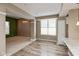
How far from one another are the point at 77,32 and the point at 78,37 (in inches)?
9.2

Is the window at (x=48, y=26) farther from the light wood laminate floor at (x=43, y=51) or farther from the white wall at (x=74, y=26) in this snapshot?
the white wall at (x=74, y=26)

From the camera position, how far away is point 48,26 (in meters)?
8.92

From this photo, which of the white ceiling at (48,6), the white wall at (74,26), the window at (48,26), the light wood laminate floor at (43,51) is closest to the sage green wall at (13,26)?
the window at (48,26)

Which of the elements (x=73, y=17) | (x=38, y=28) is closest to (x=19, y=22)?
(x=38, y=28)

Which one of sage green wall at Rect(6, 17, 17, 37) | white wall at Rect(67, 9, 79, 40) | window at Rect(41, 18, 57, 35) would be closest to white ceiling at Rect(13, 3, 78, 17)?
white wall at Rect(67, 9, 79, 40)

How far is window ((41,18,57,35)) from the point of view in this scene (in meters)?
8.55

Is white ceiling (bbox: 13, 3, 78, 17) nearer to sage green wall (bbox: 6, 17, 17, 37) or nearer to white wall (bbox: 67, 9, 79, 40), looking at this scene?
white wall (bbox: 67, 9, 79, 40)

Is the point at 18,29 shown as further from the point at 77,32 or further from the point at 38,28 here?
the point at 77,32

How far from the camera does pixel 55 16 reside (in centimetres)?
787

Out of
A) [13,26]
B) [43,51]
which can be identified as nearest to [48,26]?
[43,51]

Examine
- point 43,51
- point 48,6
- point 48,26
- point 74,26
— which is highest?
point 48,6

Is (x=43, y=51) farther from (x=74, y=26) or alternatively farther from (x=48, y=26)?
(x=48, y=26)

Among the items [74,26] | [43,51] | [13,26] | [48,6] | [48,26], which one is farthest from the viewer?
[13,26]

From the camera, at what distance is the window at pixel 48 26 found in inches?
336
